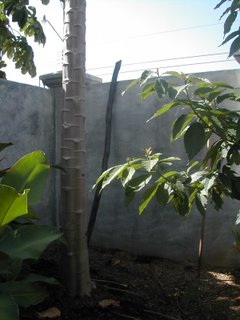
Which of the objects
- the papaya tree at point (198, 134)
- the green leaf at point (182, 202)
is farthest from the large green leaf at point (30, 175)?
the green leaf at point (182, 202)

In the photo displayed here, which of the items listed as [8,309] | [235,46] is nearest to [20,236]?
[8,309]

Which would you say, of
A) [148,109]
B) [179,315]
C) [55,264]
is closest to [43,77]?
[148,109]

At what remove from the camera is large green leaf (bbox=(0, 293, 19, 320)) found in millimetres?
1796

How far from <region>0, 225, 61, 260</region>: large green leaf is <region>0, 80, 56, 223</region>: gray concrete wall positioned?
1.94 metres

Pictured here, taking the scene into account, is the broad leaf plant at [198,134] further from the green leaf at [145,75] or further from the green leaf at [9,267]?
the green leaf at [9,267]

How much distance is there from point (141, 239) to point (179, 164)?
867 mm

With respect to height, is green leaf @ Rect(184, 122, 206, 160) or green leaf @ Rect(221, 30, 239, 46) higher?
green leaf @ Rect(221, 30, 239, 46)

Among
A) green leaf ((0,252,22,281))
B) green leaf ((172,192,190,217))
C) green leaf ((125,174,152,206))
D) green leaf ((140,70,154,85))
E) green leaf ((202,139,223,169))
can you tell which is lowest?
green leaf ((0,252,22,281))

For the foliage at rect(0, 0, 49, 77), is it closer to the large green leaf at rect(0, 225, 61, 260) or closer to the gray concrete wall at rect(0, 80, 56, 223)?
the gray concrete wall at rect(0, 80, 56, 223)

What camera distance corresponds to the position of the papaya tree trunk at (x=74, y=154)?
9.52ft

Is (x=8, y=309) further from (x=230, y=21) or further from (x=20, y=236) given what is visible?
(x=230, y=21)

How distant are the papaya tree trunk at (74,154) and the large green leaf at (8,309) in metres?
1.04

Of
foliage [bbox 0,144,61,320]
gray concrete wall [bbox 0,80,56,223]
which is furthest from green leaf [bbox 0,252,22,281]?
gray concrete wall [bbox 0,80,56,223]

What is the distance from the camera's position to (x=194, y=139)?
2.04m
